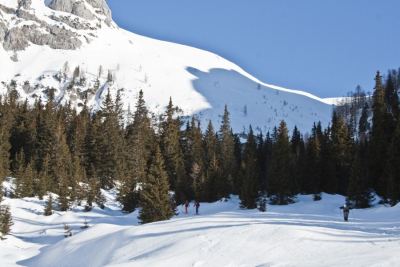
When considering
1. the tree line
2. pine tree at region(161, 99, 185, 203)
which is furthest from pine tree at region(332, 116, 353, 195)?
pine tree at region(161, 99, 185, 203)

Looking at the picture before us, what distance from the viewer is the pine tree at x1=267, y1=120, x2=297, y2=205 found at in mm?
41781

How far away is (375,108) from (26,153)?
51780 millimetres

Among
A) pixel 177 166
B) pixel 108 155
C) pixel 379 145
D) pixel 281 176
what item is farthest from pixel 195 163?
pixel 379 145

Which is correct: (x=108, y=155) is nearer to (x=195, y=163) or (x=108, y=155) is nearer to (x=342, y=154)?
(x=195, y=163)

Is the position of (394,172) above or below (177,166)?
above

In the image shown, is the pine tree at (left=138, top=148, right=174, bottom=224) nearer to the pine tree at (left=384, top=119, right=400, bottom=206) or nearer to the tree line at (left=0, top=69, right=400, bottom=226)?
the tree line at (left=0, top=69, right=400, bottom=226)

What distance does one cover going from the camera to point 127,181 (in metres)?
45.5

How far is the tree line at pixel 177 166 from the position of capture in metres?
35.2

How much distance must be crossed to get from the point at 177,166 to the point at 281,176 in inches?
741

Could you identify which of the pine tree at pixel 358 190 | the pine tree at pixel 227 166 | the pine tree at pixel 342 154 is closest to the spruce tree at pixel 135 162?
the pine tree at pixel 227 166

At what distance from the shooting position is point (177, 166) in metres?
55.3

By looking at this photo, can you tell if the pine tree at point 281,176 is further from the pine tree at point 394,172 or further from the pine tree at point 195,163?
the pine tree at point 394,172

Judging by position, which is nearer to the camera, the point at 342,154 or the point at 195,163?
the point at 342,154

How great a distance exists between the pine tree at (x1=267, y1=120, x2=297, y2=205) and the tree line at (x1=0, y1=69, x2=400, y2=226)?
0.40 ft
